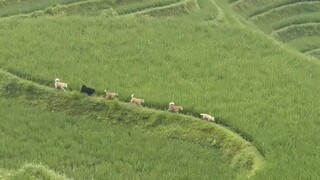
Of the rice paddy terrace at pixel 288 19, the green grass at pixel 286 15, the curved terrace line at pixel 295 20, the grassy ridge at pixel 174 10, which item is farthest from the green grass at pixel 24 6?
the curved terrace line at pixel 295 20

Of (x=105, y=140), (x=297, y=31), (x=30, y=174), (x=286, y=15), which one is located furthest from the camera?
(x=286, y=15)

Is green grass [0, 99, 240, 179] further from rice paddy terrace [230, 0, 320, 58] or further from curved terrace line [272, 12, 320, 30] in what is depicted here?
curved terrace line [272, 12, 320, 30]

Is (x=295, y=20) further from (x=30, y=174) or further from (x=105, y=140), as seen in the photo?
(x=30, y=174)

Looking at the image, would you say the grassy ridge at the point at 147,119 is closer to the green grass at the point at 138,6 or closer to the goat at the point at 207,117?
the goat at the point at 207,117

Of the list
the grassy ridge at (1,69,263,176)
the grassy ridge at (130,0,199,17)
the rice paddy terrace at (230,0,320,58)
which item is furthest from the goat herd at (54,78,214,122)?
the rice paddy terrace at (230,0,320,58)

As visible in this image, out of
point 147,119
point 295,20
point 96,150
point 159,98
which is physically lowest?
point 295,20

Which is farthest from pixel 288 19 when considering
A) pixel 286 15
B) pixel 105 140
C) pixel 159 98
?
pixel 105 140

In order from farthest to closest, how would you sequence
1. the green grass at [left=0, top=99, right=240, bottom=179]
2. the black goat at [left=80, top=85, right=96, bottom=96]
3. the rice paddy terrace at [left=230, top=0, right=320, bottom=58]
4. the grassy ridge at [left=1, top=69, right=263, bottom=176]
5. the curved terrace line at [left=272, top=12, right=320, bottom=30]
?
the curved terrace line at [left=272, top=12, right=320, bottom=30]
the rice paddy terrace at [left=230, top=0, right=320, bottom=58]
the black goat at [left=80, top=85, right=96, bottom=96]
the grassy ridge at [left=1, top=69, right=263, bottom=176]
the green grass at [left=0, top=99, right=240, bottom=179]
